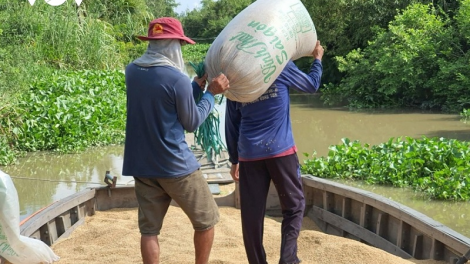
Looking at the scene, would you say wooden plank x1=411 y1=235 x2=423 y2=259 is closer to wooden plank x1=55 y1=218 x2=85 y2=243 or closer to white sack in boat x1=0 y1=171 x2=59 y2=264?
white sack in boat x1=0 y1=171 x2=59 y2=264

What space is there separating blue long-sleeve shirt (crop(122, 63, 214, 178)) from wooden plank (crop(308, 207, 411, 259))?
2.10 m

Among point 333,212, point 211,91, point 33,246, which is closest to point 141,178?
point 211,91

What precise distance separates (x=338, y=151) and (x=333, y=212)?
2859mm

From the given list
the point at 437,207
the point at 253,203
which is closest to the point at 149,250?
the point at 253,203

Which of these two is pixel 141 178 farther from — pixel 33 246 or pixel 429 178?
pixel 429 178

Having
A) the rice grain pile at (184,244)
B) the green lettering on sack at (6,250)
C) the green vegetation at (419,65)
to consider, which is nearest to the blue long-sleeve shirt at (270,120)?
the rice grain pile at (184,244)

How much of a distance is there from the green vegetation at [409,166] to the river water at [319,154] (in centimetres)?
17

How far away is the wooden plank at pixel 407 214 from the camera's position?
12.5 feet

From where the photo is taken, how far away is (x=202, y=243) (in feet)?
11.5

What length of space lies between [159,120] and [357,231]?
258 centimetres

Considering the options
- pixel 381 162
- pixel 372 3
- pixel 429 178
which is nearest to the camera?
pixel 429 178

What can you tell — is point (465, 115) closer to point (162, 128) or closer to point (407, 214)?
point (407, 214)

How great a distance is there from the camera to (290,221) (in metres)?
3.64

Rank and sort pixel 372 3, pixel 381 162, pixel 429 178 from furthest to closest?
pixel 372 3, pixel 381 162, pixel 429 178
